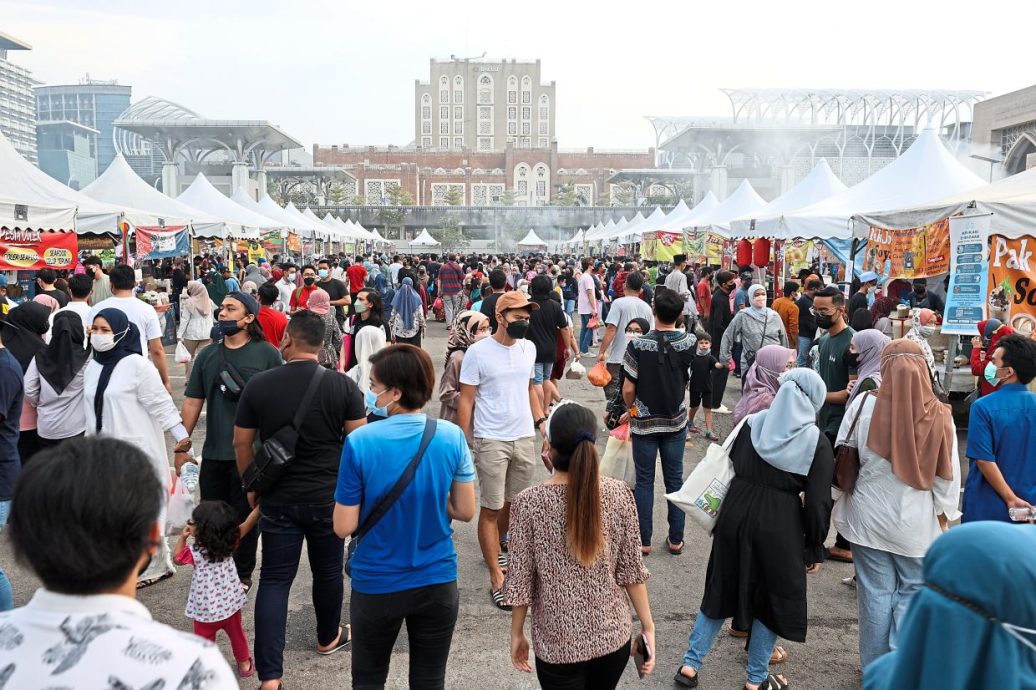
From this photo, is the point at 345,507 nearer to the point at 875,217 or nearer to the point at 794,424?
the point at 794,424

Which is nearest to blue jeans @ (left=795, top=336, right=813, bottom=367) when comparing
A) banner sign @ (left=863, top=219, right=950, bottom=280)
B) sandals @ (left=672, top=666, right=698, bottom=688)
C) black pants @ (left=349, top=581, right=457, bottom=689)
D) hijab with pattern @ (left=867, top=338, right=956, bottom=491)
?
banner sign @ (left=863, top=219, right=950, bottom=280)

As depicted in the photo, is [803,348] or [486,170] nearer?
[803,348]

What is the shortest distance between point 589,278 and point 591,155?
3649 inches

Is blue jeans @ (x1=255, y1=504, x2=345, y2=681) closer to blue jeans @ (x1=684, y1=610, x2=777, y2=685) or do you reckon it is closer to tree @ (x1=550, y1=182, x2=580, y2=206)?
blue jeans @ (x1=684, y1=610, x2=777, y2=685)

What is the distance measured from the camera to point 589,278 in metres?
13.1

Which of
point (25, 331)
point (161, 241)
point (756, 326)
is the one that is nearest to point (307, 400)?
point (25, 331)

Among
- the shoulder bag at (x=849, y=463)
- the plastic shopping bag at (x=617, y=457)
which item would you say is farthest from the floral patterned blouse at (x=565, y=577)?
the plastic shopping bag at (x=617, y=457)

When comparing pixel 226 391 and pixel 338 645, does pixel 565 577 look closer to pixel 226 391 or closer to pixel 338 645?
pixel 338 645

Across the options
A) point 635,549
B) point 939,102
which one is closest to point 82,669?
point 635,549

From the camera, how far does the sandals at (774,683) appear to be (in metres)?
3.51

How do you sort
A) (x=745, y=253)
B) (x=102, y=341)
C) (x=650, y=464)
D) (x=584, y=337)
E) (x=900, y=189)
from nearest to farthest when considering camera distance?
(x=102, y=341) → (x=650, y=464) → (x=900, y=189) → (x=584, y=337) → (x=745, y=253)

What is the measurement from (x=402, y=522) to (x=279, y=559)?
1012 millimetres

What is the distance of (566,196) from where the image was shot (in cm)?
8956

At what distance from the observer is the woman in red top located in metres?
6.10
